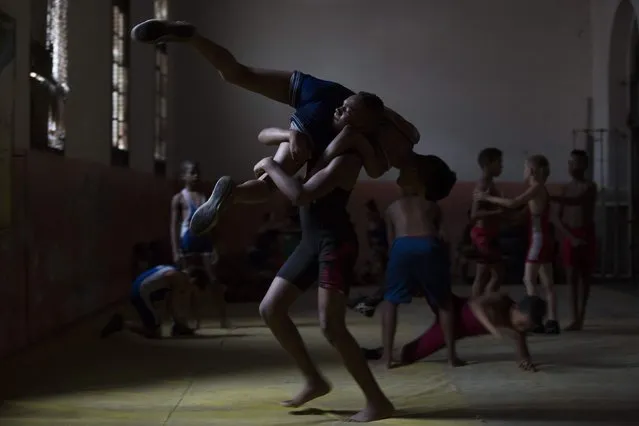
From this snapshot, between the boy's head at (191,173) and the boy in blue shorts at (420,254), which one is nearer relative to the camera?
the boy in blue shorts at (420,254)

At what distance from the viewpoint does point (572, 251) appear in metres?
8.20

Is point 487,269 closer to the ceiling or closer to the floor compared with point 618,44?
closer to the floor

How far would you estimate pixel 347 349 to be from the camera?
4605 millimetres

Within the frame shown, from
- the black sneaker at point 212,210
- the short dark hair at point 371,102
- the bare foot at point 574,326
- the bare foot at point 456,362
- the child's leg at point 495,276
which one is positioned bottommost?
the bare foot at point 456,362

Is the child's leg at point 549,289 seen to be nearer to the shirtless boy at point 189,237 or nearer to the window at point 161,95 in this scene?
the shirtless boy at point 189,237

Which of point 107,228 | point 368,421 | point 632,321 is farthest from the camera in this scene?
point 107,228

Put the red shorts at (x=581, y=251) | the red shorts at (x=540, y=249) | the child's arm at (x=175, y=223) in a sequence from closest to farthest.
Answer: the red shorts at (x=540, y=249) < the red shorts at (x=581, y=251) < the child's arm at (x=175, y=223)

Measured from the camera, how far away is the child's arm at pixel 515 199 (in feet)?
24.2

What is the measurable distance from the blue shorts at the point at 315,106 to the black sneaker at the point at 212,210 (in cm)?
66

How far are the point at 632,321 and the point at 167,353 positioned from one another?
4454 millimetres

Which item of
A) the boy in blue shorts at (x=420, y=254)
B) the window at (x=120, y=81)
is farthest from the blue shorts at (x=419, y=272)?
the window at (x=120, y=81)

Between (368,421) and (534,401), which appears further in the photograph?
(534,401)

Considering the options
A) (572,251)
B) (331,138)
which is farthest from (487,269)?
(331,138)

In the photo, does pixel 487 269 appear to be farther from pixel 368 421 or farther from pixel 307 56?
pixel 307 56
